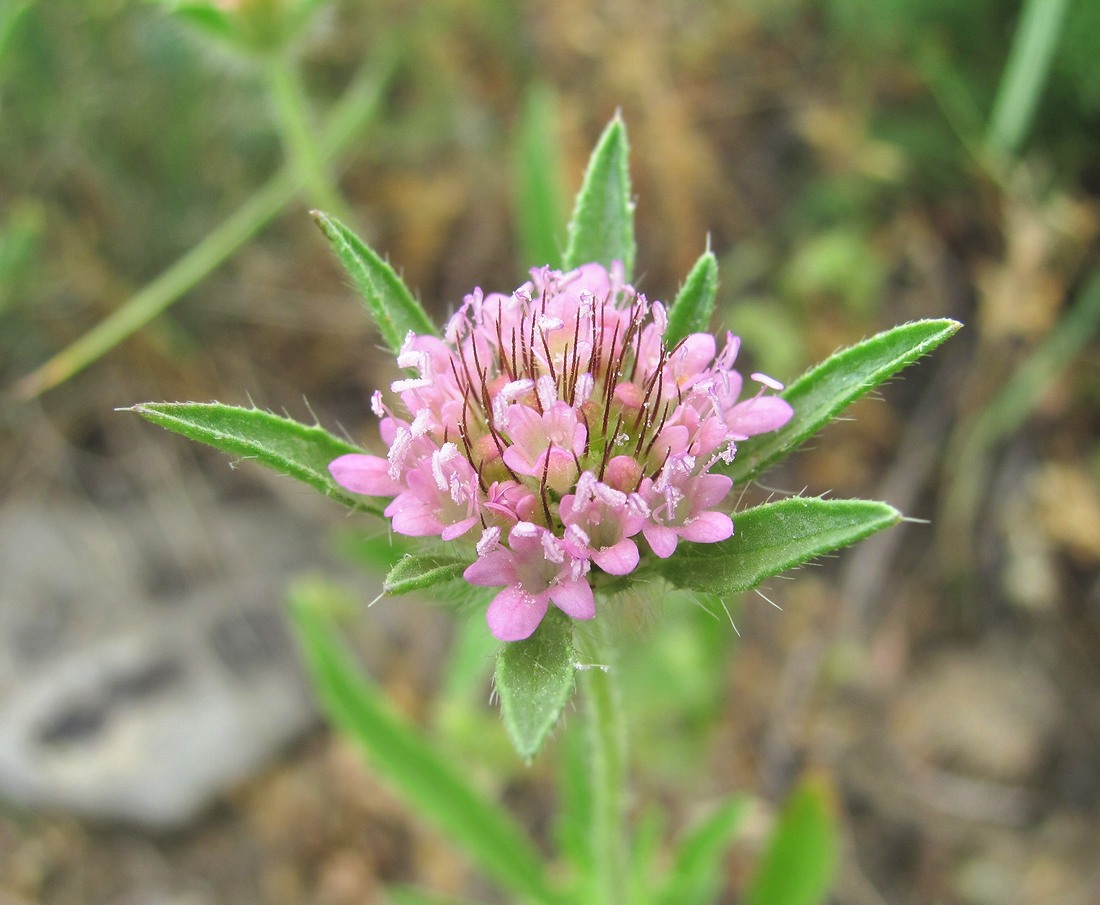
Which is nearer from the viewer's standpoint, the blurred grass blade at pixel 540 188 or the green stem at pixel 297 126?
the green stem at pixel 297 126

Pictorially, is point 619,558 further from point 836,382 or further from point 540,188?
point 540,188

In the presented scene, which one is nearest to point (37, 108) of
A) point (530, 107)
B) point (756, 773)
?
point (530, 107)

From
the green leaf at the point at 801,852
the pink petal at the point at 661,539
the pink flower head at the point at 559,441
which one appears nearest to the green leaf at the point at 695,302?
the pink flower head at the point at 559,441

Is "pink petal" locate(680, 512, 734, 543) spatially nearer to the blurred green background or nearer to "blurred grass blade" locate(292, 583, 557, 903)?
"blurred grass blade" locate(292, 583, 557, 903)

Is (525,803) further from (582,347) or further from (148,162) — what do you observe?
(148,162)

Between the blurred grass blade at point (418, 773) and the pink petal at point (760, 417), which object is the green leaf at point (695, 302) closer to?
the pink petal at point (760, 417)

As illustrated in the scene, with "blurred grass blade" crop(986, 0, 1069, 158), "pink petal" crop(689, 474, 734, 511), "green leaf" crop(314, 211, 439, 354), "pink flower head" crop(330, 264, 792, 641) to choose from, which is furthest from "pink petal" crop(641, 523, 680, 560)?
"blurred grass blade" crop(986, 0, 1069, 158)

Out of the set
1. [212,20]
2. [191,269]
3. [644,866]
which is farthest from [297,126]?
[644,866]
